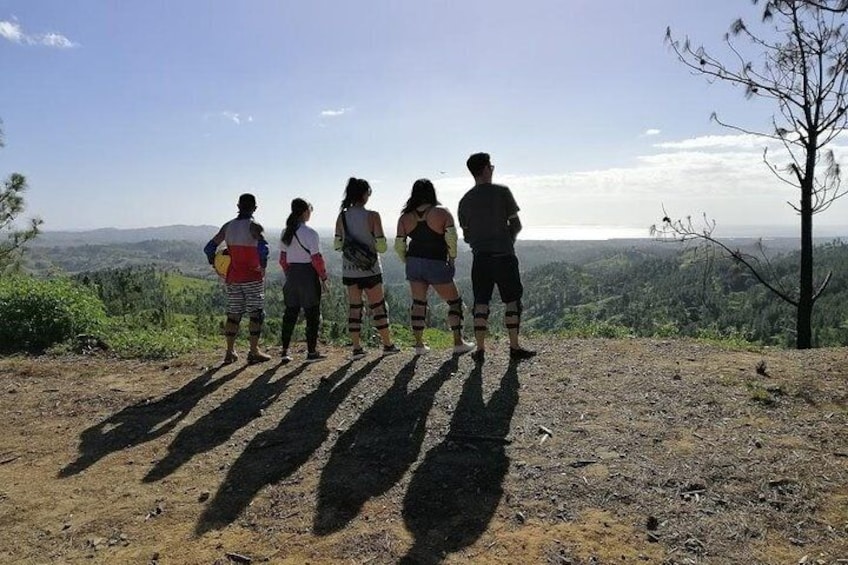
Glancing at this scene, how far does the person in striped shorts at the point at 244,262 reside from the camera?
7.54 meters

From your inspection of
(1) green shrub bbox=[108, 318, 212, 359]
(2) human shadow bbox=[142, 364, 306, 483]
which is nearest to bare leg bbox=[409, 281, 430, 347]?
(2) human shadow bbox=[142, 364, 306, 483]

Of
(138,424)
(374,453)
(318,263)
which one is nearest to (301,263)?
(318,263)

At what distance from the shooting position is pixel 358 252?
7.32 m

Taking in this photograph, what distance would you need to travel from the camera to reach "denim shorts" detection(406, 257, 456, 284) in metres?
6.99

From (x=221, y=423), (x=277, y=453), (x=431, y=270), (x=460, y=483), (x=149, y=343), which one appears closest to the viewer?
(x=460, y=483)

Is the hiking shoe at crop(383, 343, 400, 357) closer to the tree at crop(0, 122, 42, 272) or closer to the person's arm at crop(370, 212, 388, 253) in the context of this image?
the person's arm at crop(370, 212, 388, 253)

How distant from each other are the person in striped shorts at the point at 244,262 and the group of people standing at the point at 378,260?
0.04 ft

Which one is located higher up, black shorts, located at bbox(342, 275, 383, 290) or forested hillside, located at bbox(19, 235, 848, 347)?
black shorts, located at bbox(342, 275, 383, 290)

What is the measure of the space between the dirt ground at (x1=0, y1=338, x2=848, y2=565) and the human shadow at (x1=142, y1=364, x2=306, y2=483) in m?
0.03

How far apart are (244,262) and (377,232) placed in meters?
1.91

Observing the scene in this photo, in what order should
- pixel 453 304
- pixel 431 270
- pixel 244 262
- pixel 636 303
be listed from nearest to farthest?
pixel 431 270
pixel 453 304
pixel 244 262
pixel 636 303

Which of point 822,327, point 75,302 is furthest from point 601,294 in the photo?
point 75,302

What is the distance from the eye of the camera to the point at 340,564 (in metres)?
3.34

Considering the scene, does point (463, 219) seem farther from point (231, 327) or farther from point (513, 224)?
point (231, 327)
